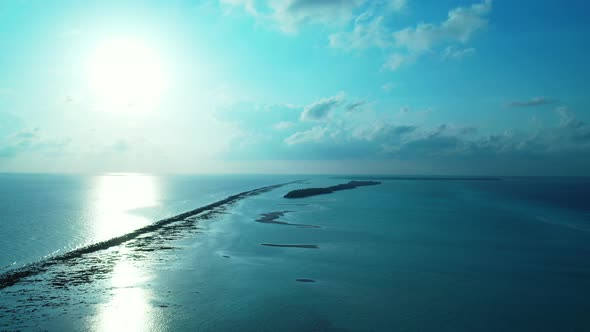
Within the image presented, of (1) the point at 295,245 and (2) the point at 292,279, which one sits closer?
(2) the point at 292,279

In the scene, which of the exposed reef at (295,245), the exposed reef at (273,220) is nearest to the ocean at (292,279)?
the exposed reef at (295,245)

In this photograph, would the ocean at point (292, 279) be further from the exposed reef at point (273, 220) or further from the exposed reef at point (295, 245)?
the exposed reef at point (273, 220)

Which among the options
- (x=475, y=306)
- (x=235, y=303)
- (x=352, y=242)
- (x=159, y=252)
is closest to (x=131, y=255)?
(x=159, y=252)

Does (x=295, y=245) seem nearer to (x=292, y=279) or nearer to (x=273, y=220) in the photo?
(x=292, y=279)

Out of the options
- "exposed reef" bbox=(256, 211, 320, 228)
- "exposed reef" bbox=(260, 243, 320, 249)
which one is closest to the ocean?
"exposed reef" bbox=(260, 243, 320, 249)

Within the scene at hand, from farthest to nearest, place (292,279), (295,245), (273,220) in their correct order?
(273,220) → (295,245) → (292,279)

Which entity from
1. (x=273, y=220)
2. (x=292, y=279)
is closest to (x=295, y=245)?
(x=292, y=279)

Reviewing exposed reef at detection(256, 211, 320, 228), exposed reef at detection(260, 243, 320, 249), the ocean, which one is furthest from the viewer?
exposed reef at detection(256, 211, 320, 228)

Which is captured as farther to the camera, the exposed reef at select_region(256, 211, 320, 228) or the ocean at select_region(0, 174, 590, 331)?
the exposed reef at select_region(256, 211, 320, 228)

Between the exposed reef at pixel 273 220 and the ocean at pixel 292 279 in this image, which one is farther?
the exposed reef at pixel 273 220

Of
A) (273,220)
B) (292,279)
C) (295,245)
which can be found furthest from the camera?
(273,220)

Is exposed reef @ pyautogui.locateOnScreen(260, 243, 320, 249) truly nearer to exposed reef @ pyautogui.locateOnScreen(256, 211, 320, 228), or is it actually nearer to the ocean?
the ocean
